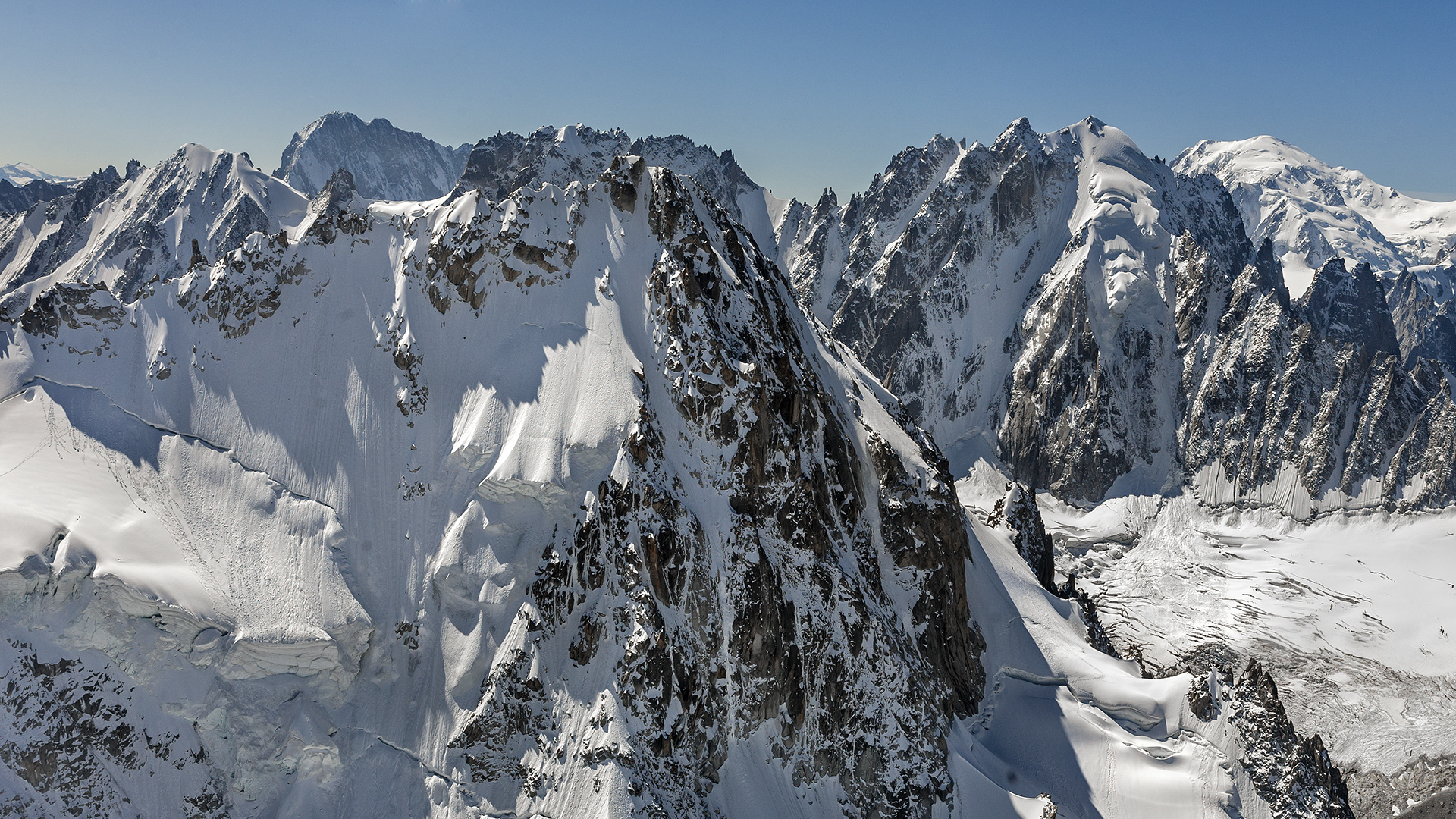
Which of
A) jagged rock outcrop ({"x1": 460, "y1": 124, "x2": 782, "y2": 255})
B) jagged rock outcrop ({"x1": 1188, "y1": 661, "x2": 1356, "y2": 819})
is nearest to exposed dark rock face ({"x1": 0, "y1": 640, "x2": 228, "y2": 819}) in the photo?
jagged rock outcrop ({"x1": 1188, "y1": 661, "x2": 1356, "y2": 819})

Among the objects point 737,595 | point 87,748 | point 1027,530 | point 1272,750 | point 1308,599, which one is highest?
point 1027,530

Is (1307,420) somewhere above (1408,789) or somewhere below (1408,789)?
above

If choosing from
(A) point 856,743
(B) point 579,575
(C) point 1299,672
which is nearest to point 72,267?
(B) point 579,575

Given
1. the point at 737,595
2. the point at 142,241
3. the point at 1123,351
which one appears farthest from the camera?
the point at 142,241

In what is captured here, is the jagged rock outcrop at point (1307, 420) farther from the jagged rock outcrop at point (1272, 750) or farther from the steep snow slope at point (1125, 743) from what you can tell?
the jagged rock outcrop at point (1272, 750)

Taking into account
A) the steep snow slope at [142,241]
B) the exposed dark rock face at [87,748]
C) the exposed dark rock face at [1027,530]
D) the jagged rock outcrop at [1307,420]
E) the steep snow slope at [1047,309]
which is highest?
the steep snow slope at [142,241]

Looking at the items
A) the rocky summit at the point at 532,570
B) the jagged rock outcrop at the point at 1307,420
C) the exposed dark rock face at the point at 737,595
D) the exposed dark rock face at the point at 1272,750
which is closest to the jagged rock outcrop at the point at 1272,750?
Result: the exposed dark rock face at the point at 1272,750

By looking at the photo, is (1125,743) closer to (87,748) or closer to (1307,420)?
(87,748)

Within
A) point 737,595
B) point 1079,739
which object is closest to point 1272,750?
point 1079,739
